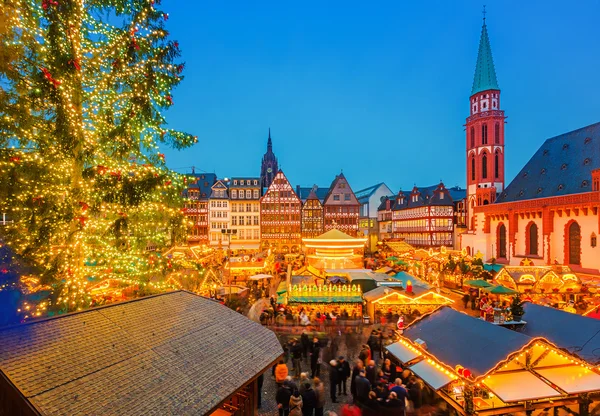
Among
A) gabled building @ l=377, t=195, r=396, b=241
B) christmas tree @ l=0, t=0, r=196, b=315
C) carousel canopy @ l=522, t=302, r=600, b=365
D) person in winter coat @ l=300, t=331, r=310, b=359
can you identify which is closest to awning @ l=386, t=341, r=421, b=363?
person in winter coat @ l=300, t=331, r=310, b=359

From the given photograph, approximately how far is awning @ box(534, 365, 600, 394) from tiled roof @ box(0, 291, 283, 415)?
639 centimetres

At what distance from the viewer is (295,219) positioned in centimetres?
4884

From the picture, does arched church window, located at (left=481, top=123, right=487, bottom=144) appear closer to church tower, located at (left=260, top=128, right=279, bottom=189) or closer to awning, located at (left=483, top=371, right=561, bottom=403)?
church tower, located at (left=260, top=128, right=279, bottom=189)

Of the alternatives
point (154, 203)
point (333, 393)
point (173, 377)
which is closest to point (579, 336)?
point (333, 393)

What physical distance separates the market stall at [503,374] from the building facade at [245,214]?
4109 cm

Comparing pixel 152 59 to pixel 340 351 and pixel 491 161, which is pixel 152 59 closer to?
pixel 340 351

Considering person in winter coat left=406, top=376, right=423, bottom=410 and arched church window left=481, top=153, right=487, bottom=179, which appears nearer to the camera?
person in winter coat left=406, top=376, right=423, bottom=410

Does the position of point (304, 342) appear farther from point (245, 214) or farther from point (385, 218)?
point (385, 218)

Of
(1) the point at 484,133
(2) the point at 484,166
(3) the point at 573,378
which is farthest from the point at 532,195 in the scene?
(3) the point at 573,378

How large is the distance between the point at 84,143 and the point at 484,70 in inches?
2084

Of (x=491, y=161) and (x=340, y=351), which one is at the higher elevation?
(x=491, y=161)

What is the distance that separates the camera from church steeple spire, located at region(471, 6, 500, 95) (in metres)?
46.3

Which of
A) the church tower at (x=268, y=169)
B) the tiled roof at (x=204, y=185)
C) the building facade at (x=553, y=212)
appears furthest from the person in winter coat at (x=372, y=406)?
the church tower at (x=268, y=169)

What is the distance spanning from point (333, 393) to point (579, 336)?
6.90 m
